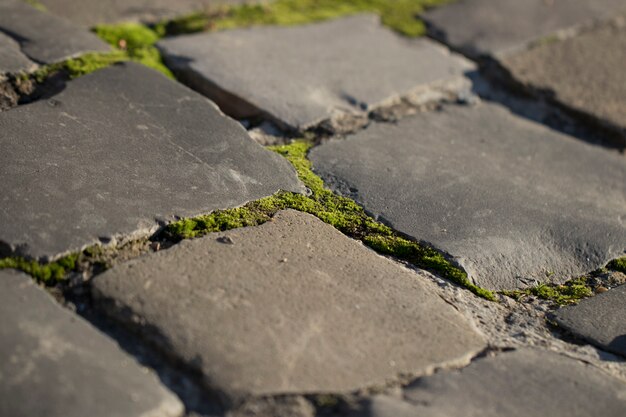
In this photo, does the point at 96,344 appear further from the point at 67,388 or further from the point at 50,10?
the point at 50,10

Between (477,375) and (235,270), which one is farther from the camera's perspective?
(235,270)

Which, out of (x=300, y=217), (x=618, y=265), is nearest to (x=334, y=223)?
(x=300, y=217)

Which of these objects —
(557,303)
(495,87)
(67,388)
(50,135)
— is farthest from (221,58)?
(67,388)

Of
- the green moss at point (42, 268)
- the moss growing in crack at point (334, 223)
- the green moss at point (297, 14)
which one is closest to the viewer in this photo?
the green moss at point (42, 268)

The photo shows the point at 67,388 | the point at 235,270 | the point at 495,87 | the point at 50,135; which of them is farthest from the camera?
the point at 495,87

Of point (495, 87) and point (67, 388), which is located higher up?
point (495, 87)

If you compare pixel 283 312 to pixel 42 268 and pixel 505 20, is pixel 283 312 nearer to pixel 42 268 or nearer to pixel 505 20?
pixel 42 268

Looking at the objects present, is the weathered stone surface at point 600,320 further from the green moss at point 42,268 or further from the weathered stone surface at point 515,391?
the green moss at point 42,268

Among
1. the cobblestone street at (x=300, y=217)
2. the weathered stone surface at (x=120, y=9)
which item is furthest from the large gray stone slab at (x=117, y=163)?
the weathered stone surface at (x=120, y=9)
